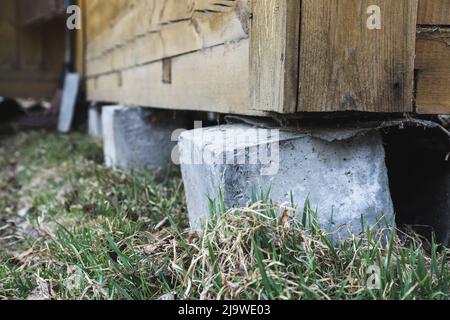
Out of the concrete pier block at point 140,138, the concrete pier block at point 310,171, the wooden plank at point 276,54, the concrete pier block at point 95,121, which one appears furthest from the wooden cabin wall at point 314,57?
the concrete pier block at point 95,121

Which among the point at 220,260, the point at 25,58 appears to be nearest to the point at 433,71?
the point at 220,260

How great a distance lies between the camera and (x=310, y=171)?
5.67 feet

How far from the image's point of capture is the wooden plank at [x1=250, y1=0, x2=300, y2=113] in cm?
156

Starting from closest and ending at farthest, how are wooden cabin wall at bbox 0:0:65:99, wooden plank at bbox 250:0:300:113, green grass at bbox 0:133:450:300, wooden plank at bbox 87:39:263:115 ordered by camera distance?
green grass at bbox 0:133:450:300 < wooden plank at bbox 250:0:300:113 < wooden plank at bbox 87:39:263:115 < wooden cabin wall at bbox 0:0:65:99

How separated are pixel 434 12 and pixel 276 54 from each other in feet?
1.84

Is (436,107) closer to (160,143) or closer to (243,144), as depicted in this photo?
(243,144)

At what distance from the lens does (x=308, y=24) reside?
1.57m

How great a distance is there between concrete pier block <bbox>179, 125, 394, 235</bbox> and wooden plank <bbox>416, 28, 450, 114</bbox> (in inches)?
8.1

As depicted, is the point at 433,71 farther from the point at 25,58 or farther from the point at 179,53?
the point at 25,58

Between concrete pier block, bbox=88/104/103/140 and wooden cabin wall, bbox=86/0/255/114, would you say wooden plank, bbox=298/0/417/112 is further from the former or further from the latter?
concrete pier block, bbox=88/104/103/140

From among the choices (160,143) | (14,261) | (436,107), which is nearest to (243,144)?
(436,107)

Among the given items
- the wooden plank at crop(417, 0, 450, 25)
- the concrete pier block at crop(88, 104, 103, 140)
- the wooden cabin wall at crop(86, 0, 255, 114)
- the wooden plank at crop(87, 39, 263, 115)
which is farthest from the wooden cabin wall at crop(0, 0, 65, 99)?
the wooden plank at crop(417, 0, 450, 25)

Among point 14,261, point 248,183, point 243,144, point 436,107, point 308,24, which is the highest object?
point 308,24
